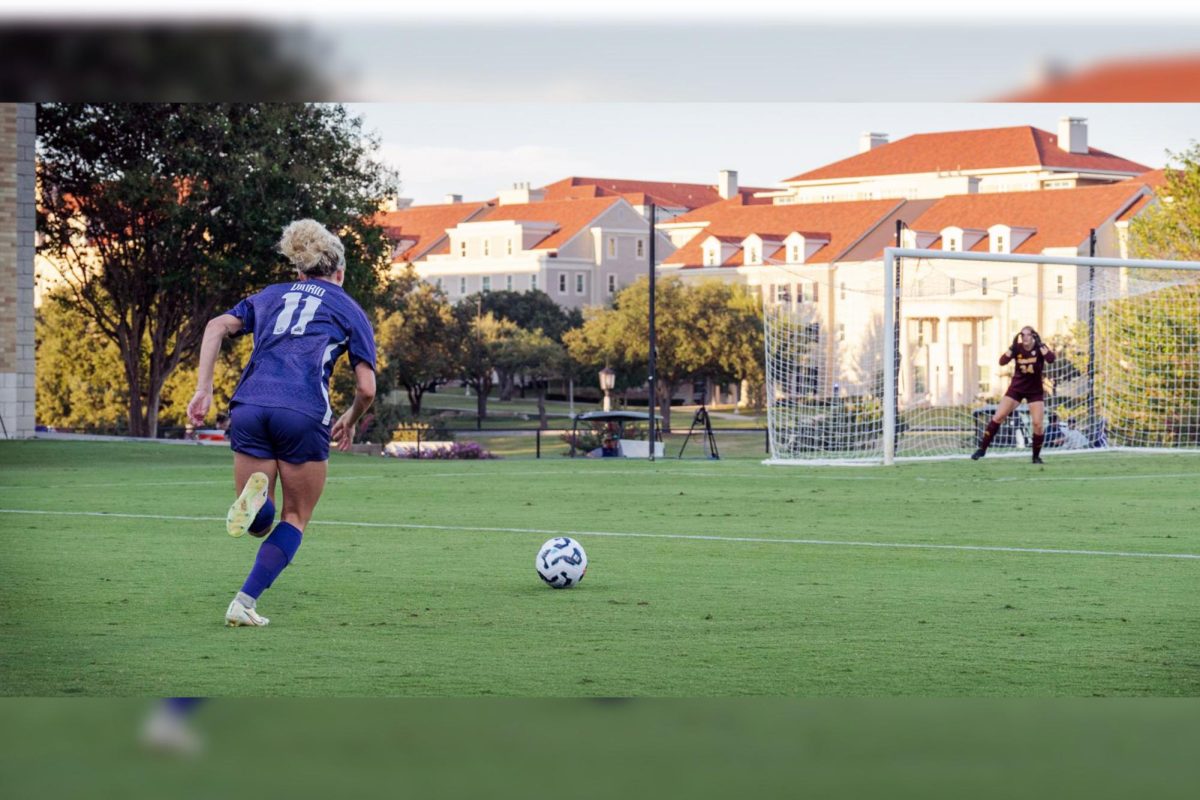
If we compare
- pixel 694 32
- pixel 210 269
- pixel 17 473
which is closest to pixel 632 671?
pixel 694 32

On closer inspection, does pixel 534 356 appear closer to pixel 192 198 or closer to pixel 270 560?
pixel 192 198

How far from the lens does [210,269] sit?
4141 centimetres

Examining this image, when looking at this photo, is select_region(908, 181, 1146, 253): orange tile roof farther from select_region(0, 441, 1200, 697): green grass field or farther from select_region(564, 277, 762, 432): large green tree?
select_region(0, 441, 1200, 697): green grass field

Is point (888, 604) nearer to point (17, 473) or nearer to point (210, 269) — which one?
point (17, 473)

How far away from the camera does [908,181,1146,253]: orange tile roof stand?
97569mm

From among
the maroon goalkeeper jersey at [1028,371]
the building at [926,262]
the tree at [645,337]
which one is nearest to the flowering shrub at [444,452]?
the maroon goalkeeper jersey at [1028,371]

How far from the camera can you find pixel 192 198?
40.2m

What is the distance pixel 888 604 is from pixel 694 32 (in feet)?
18.4

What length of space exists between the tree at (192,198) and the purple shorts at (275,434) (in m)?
32.0

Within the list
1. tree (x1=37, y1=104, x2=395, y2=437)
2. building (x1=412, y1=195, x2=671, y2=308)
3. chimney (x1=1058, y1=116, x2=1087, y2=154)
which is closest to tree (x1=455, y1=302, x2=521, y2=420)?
building (x1=412, y1=195, x2=671, y2=308)

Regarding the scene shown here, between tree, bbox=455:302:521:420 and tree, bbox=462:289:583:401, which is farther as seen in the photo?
tree, bbox=462:289:583:401

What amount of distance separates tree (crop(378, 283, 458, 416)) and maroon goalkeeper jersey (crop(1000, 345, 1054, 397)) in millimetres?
54303

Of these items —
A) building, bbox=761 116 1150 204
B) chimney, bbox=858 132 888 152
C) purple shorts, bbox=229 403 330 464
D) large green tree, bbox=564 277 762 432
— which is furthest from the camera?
chimney, bbox=858 132 888 152

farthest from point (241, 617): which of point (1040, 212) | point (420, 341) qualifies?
point (1040, 212)
